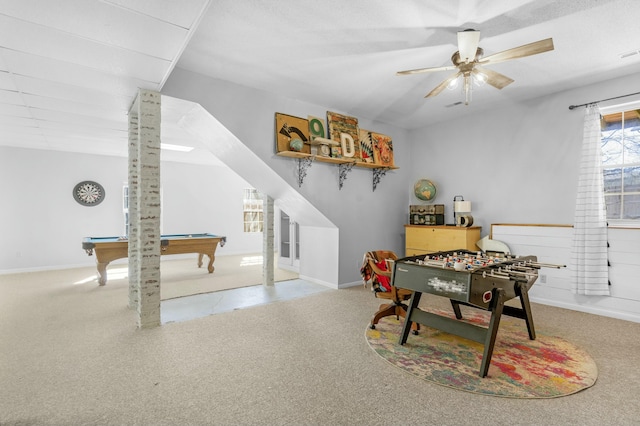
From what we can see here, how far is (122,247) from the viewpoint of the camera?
5.17 meters

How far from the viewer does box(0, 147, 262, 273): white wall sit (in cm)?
623

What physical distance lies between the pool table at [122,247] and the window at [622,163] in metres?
6.12

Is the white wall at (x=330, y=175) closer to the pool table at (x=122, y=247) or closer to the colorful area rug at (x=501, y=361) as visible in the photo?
the pool table at (x=122, y=247)

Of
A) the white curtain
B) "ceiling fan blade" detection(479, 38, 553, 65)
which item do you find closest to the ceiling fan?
"ceiling fan blade" detection(479, 38, 553, 65)

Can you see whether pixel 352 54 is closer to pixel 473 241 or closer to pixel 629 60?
pixel 629 60

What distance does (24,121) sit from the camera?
4.44 meters

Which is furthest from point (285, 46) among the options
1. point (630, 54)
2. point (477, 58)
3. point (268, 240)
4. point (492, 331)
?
point (630, 54)

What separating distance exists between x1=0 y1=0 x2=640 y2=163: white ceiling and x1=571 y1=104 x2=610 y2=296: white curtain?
754 millimetres

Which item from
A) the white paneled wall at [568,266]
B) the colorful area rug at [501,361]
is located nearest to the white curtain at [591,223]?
the white paneled wall at [568,266]

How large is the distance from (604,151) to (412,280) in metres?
3.39

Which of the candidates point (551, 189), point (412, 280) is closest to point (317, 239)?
point (412, 280)

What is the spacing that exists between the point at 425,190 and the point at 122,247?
530 centimetres

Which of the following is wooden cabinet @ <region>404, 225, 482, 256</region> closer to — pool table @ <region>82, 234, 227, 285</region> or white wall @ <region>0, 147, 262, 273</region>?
pool table @ <region>82, 234, 227, 285</region>

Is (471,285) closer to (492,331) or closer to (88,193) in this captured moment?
(492,331)
